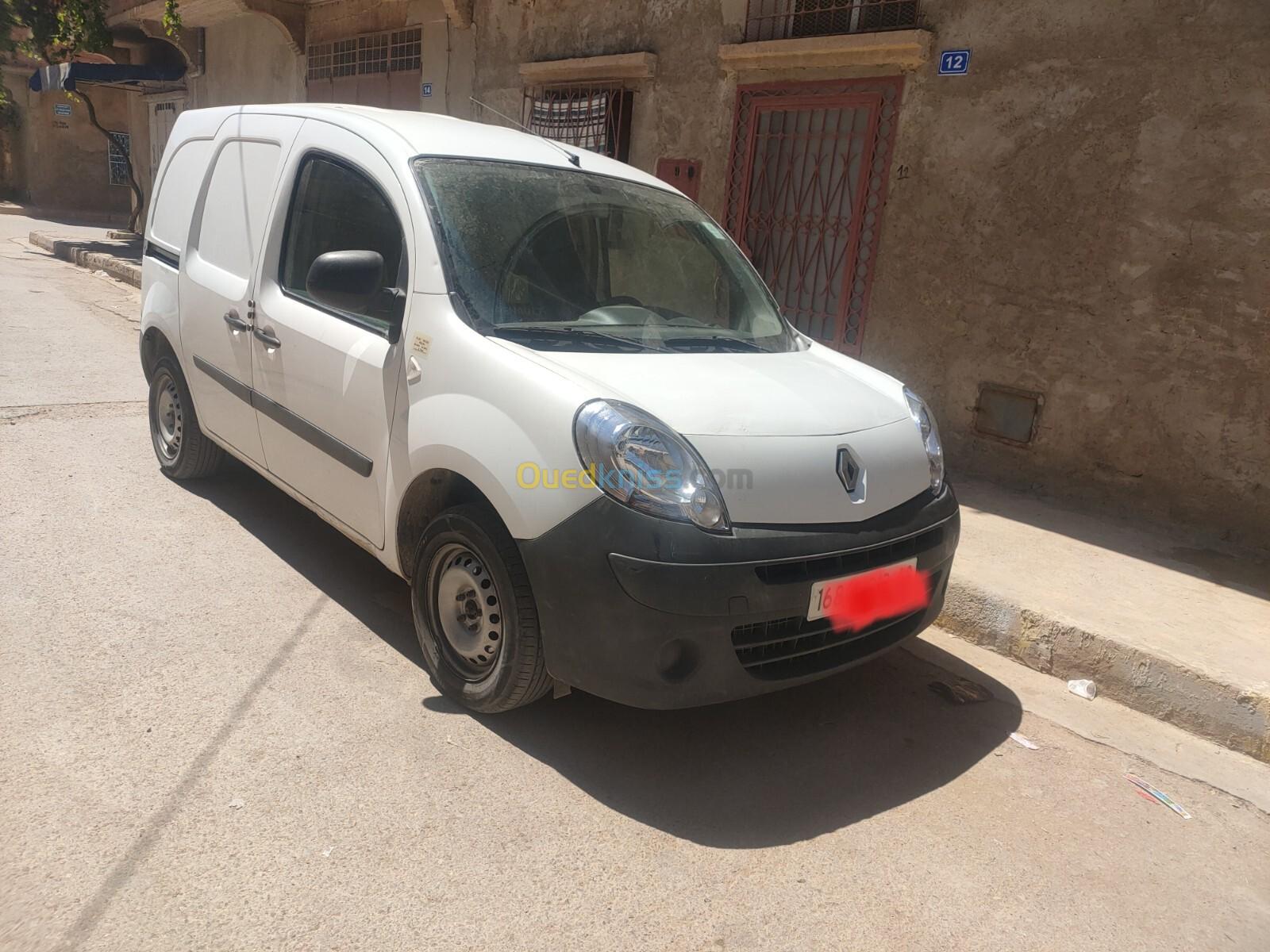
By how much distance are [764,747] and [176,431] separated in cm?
363

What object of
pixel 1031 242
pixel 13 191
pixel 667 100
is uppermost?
pixel 667 100

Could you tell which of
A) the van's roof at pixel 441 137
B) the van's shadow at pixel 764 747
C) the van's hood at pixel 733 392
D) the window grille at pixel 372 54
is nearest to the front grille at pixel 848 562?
the van's hood at pixel 733 392

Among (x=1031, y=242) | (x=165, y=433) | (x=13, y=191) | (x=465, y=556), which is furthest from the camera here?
(x=13, y=191)

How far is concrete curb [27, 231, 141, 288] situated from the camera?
1305 centimetres

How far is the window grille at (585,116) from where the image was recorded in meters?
8.19

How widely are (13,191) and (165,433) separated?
2655cm

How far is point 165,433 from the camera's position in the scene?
5129 millimetres

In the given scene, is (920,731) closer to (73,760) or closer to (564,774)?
(564,774)

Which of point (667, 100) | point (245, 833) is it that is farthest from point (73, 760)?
point (667, 100)

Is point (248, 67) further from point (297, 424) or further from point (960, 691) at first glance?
point (960, 691)

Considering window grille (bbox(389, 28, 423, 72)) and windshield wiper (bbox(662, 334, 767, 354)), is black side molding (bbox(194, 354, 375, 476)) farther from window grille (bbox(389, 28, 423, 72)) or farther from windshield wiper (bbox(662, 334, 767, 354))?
window grille (bbox(389, 28, 423, 72))

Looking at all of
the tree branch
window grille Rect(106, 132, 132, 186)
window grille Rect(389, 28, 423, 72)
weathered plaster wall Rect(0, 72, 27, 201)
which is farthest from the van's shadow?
weathered plaster wall Rect(0, 72, 27, 201)

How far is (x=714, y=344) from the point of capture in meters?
3.35

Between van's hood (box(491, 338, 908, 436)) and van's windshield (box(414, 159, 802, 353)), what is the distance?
12 cm
